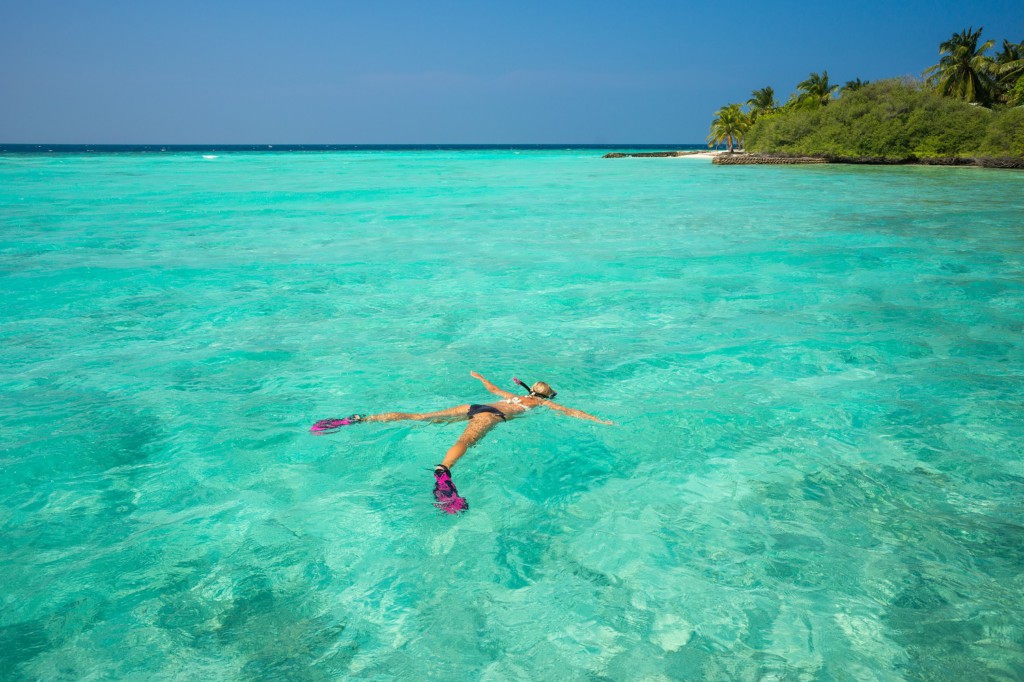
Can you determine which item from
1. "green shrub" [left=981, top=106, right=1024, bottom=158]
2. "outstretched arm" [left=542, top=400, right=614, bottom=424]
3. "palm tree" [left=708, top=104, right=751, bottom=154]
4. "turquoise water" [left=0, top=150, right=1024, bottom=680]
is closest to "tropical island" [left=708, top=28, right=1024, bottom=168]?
"green shrub" [left=981, top=106, right=1024, bottom=158]

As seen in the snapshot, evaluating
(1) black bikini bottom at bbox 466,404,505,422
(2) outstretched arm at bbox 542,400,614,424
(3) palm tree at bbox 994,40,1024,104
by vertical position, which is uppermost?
(3) palm tree at bbox 994,40,1024,104

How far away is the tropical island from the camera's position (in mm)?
44594

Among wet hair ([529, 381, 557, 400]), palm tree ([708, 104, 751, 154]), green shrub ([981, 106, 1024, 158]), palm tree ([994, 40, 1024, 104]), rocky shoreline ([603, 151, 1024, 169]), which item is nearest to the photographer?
wet hair ([529, 381, 557, 400])

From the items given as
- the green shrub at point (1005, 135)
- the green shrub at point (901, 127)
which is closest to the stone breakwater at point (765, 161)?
the green shrub at point (901, 127)

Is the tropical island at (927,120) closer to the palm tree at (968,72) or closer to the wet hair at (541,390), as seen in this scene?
the palm tree at (968,72)

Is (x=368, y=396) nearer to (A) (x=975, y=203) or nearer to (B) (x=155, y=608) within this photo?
(B) (x=155, y=608)

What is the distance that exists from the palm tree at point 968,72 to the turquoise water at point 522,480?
178ft

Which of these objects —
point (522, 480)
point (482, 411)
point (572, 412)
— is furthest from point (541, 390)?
point (522, 480)

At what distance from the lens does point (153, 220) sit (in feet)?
70.9

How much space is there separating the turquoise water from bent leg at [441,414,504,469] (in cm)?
14

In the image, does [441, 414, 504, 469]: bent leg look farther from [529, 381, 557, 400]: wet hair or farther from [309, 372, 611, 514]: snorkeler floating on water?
[529, 381, 557, 400]: wet hair

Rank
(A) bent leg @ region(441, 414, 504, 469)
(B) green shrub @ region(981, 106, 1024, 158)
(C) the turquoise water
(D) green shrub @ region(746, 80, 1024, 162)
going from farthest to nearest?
(D) green shrub @ region(746, 80, 1024, 162)
(B) green shrub @ region(981, 106, 1024, 158)
(A) bent leg @ region(441, 414, 504, 469)
(C) the turquoise water

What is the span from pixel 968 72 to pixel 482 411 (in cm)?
6708

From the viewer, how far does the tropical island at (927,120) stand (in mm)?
44594
